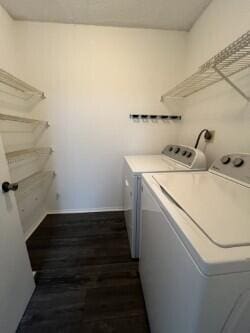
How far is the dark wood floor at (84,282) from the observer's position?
123cm

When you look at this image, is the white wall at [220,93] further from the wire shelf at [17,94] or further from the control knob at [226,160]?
the wire shelf at [17,94]

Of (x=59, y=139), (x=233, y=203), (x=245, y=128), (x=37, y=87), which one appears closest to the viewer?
(x=233, y=203)

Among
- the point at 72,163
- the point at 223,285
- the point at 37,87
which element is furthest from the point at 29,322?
the point at 37,87

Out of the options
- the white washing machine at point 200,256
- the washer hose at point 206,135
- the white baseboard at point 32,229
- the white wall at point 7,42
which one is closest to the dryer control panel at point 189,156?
the washer hose at point 206,135

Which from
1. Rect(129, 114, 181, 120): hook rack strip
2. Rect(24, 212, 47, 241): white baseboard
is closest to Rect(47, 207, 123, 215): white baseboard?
Rect(24, 212, 47, 241): white baseboard

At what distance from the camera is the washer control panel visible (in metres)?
1.14

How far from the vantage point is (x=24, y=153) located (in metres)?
2.03

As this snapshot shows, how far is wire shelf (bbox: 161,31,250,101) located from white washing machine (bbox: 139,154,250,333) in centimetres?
71

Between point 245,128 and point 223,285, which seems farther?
point 245,128

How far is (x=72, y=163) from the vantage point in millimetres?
2555

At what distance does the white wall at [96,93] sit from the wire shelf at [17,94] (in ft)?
0.45

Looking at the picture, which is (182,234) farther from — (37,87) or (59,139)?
(37,87)

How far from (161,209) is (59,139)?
199 cm

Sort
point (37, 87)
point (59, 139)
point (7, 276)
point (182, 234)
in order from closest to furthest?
point (182, 234) → point (7, 276) → point (37, 87) → point (59, 139)
